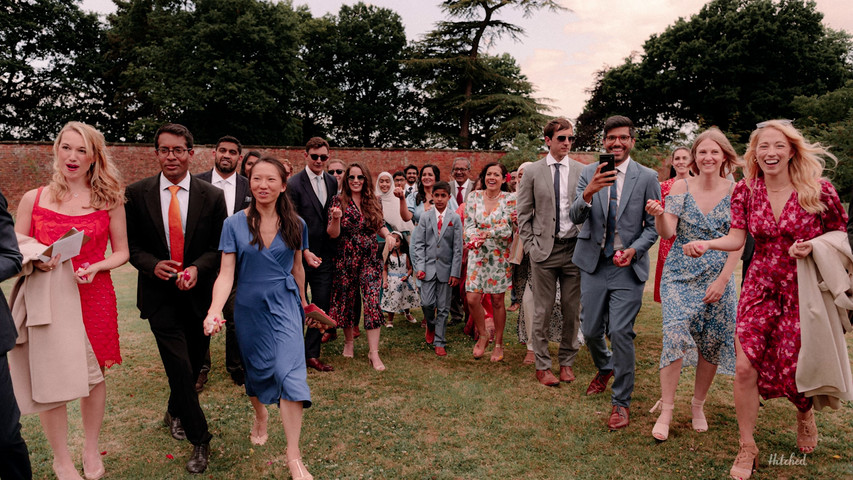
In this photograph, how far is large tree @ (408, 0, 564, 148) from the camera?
3659 cm

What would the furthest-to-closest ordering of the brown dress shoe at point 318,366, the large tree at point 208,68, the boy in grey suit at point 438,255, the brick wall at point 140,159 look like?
the large tree at point 208,68, the brick wall at point 140,159, the boy in grey suit at point 438,255, the brown dress shoe at point 318,366

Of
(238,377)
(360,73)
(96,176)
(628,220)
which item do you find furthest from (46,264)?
(360,73)

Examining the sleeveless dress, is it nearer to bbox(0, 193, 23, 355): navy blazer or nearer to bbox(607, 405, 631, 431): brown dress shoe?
bbox(0, 193, 23, 355): navy blazer

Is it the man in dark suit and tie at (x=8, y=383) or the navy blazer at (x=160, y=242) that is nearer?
the man in dark suit and tie at (x=8, y=383)

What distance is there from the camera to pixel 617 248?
14.5 feet

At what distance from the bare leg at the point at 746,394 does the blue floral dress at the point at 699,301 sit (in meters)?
0.48

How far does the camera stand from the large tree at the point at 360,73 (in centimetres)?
4147

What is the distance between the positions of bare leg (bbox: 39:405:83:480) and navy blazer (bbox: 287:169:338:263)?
294 cm

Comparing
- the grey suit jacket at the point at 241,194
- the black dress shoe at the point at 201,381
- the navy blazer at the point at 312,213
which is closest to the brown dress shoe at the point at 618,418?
the navy blazer at the point at 312,213

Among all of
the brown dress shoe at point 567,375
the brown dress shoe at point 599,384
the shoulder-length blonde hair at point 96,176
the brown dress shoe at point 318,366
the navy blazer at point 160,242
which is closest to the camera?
the shoulder-length blonde hair at point 96,176

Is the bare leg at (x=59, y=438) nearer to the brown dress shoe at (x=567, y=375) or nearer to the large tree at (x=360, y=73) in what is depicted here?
the brown dress shoe at (x=567, y=375)

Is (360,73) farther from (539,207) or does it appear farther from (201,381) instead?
(201,381)

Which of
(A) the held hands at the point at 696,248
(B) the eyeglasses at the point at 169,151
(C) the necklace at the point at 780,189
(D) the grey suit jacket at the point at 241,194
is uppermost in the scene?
(B) the eyeglasses at the point at 169,151

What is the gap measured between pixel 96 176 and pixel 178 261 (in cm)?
A: 81
